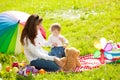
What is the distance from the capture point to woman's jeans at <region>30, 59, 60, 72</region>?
8.30m

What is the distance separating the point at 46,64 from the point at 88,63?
3.34 feet

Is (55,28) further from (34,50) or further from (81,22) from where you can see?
(81,22)

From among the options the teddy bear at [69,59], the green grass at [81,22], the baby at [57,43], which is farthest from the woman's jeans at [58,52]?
the green grass at [81,22]

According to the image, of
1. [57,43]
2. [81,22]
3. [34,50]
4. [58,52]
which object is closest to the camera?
[34,50]

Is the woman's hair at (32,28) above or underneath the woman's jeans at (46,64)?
above

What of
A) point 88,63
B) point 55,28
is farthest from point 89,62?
point 55,28

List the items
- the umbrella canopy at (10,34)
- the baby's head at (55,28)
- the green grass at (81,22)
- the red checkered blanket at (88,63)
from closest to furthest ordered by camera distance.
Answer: the green grass at (81,22)
the red checkered blanket at (88,63)
the baby's head at (55,28)
the umbrella canopy at (10,34)

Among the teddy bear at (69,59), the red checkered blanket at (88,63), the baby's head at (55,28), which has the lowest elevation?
the red checkered blanket at (88,63)

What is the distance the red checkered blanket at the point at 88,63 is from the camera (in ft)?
27.8

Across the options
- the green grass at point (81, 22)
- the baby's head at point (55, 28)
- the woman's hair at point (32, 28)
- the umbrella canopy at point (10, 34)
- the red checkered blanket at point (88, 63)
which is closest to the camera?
the green grass at point (81, 22)

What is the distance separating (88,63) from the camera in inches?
348

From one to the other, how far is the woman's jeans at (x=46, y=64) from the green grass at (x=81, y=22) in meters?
0.38

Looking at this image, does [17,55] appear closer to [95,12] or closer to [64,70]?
[64,70]

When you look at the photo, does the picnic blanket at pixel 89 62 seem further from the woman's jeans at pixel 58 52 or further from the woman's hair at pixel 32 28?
the woman's hair at pixel 32 28
